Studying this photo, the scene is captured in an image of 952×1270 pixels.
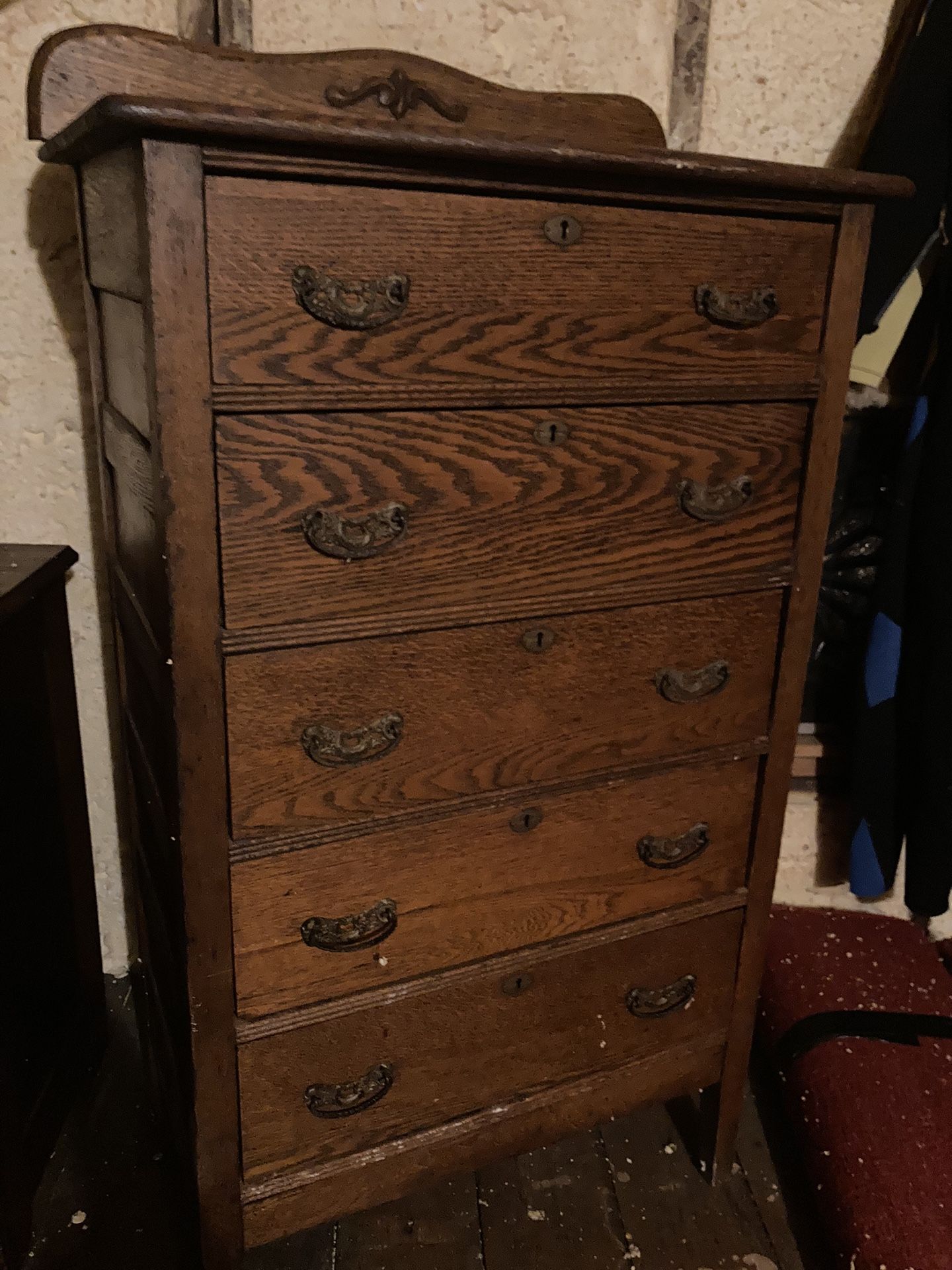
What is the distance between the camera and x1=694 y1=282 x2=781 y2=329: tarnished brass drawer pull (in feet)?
3.47

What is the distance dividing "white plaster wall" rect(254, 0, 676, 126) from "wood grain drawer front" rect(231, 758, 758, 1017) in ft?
3.45

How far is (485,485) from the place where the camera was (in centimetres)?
101

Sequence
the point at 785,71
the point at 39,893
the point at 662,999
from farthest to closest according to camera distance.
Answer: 1. the point at 785,71
2. the point at 39,893
3. the point at 662,999

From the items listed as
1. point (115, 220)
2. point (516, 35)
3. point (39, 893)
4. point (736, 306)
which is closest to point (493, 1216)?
point (39, 893)

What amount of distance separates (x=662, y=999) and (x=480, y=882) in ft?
1.24

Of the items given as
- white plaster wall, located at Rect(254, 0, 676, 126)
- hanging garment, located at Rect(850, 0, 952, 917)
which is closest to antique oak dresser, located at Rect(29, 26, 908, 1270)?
white plaster wall, located at Rect(254, 0, 676, 126)

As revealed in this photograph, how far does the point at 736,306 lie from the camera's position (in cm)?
108

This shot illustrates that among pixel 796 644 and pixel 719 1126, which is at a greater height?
pixel 796 644

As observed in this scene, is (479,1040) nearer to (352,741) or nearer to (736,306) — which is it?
(352,741)

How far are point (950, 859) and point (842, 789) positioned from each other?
312mm

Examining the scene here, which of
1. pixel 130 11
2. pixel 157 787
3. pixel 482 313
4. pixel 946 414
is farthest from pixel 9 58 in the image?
pixel 946 414

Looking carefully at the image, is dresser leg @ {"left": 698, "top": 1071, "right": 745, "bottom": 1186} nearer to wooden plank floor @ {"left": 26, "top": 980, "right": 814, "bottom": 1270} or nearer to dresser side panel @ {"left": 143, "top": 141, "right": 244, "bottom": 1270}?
wooden plank floor @ {"left": 26, "top": 980, "right": 814, "bottom": 1270}

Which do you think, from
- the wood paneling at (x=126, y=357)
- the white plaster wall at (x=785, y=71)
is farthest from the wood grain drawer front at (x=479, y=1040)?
the white plaster wall at (x=785, y=71)

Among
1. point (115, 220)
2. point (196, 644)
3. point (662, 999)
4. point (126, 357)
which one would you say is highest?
point (115, 220)
